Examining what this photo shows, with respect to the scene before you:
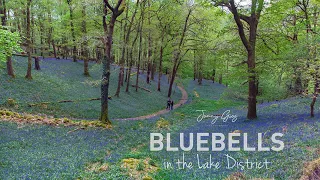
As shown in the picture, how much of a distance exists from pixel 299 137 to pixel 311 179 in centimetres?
399

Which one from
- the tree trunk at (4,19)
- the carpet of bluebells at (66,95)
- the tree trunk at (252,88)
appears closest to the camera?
the tree trunk at (252,88)

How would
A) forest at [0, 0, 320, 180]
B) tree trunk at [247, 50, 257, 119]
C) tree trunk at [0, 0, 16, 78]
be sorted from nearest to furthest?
forest at [0, 0, 320, 180]
tree trunk at [247, 50, 257, 119]
tree trunk at [0, 0, 16, 78]

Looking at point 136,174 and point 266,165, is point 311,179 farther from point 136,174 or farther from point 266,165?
point 136,174

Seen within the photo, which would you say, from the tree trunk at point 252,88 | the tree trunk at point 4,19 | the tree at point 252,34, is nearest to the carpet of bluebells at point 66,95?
the tree trunk at point 4,19

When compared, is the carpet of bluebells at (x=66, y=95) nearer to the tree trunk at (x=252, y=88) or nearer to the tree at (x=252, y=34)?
the tree at (x=252, y=34)

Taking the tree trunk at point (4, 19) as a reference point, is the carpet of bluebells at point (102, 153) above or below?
below

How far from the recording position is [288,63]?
14.6 m

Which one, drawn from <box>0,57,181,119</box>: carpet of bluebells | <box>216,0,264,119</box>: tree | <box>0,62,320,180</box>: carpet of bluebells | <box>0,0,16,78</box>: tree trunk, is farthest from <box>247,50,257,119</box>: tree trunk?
<box>0,0,16,78</box>: tree trunk

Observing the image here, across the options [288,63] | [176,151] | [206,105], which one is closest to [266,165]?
[176,151]

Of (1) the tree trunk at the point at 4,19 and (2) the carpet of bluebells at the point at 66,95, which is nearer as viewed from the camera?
(2) the carpet of bluebells at the point at 66,95

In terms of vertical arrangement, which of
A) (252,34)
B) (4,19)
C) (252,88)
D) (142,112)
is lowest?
(142,112)

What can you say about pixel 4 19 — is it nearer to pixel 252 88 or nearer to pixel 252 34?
pixel 252 34

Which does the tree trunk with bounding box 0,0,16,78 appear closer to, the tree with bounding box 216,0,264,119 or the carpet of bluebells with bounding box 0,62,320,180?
the carpet of bluebells with bounding box 0,62,320,180

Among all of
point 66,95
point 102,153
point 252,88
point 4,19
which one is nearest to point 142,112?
point 66,95
